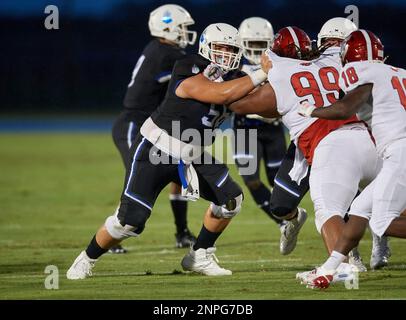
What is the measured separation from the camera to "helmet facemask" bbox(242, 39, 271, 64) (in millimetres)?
9109

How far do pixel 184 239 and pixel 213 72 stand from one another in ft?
8.21

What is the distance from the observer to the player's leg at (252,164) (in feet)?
30.2

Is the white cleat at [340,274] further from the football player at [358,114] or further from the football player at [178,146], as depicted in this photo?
the football player at [178,146]

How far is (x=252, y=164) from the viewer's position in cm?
934

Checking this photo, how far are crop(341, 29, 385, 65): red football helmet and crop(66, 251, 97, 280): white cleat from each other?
7.79 ft

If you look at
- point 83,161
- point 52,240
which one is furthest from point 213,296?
point 83,161

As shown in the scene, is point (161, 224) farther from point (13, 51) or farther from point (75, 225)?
point (13, 51)

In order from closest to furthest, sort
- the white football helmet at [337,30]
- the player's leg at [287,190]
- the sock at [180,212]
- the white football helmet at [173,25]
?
1. the player's leg at [287,190]
2. the white football helmet at [337,30]
3. the white football helmet at [173,25]
4. the sock at [180,212]

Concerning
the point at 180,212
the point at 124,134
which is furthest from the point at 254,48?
the point at 180,212

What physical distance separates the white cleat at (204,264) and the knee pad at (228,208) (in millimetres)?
283

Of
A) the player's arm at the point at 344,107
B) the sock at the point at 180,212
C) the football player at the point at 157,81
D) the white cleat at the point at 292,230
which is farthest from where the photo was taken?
the sock at the point at 180,212

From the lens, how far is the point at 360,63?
590 centimetres

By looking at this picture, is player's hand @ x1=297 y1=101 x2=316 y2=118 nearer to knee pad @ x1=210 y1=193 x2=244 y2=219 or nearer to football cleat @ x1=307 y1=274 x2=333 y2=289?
football cleat @ x1=307 y1=274 x2=333 y2=289

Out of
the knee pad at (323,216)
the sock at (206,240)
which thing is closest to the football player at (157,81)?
the sock at (206,240)
